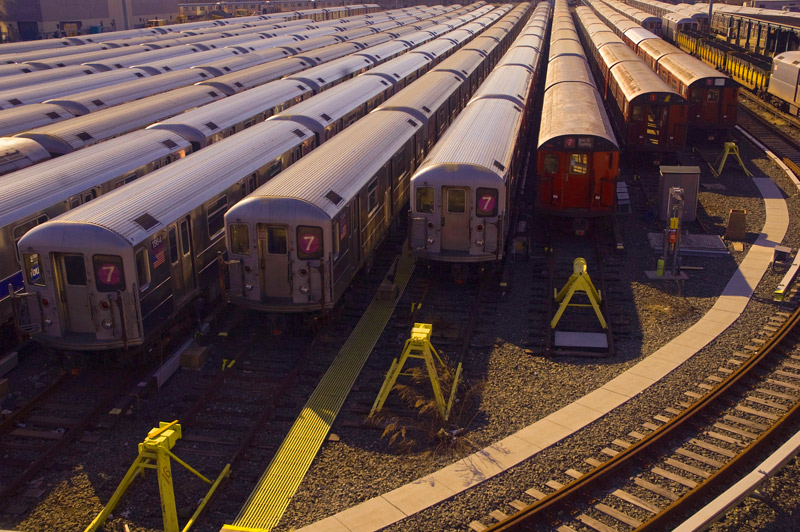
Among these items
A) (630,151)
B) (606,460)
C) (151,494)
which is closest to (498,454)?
(606,460)

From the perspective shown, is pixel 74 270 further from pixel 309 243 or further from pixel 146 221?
pixel 309 243

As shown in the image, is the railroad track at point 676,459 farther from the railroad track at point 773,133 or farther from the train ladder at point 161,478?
the railroad track at point 773,133

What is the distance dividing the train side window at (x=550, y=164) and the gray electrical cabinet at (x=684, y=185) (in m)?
3.65

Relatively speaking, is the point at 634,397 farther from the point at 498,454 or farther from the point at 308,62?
the point at 308,62

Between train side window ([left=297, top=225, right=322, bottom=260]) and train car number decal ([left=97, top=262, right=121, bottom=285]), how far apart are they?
3328 millimetres

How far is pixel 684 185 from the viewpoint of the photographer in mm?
21766

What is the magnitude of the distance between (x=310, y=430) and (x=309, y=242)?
12.2 ft

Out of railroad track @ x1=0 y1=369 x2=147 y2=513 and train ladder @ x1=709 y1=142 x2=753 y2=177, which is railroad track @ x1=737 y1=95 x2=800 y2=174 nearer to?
train ladder @ x1=709 y1=142 x2=753 y2=177

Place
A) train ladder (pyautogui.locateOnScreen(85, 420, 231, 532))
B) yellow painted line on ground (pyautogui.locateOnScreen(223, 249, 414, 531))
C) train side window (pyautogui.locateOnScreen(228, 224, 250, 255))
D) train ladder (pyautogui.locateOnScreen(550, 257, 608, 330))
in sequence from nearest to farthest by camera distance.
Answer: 1. train ladder (pyautogui.locateOnScreen(85, 420, 231, 532))
2. yellow painted line on ground (pyautogui.locateOnScreen(223, 249, 414, 531))
3. train side window (pyautogui.locateOnScreen(228, 224, 250, 255))
4. train ladder (pyautogui.locateOnScreen(550, 257, 608, 330))

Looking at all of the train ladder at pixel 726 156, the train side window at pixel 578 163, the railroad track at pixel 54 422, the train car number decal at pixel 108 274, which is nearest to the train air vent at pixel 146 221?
the train car number decal at pixel 108 274

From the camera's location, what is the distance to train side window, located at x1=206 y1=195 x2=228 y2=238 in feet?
50.8

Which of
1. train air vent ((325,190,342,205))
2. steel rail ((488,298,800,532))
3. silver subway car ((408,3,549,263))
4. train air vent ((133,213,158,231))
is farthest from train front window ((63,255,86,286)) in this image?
steel rail ((488,298,800,532))

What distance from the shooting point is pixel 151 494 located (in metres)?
10.4

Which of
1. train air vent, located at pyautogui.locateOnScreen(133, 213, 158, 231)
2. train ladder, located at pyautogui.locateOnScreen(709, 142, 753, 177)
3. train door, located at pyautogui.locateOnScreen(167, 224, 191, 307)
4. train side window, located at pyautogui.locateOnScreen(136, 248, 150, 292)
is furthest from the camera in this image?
train ladder, located at pyautogui.locateOnScreen(709, 142, 753, 177)
